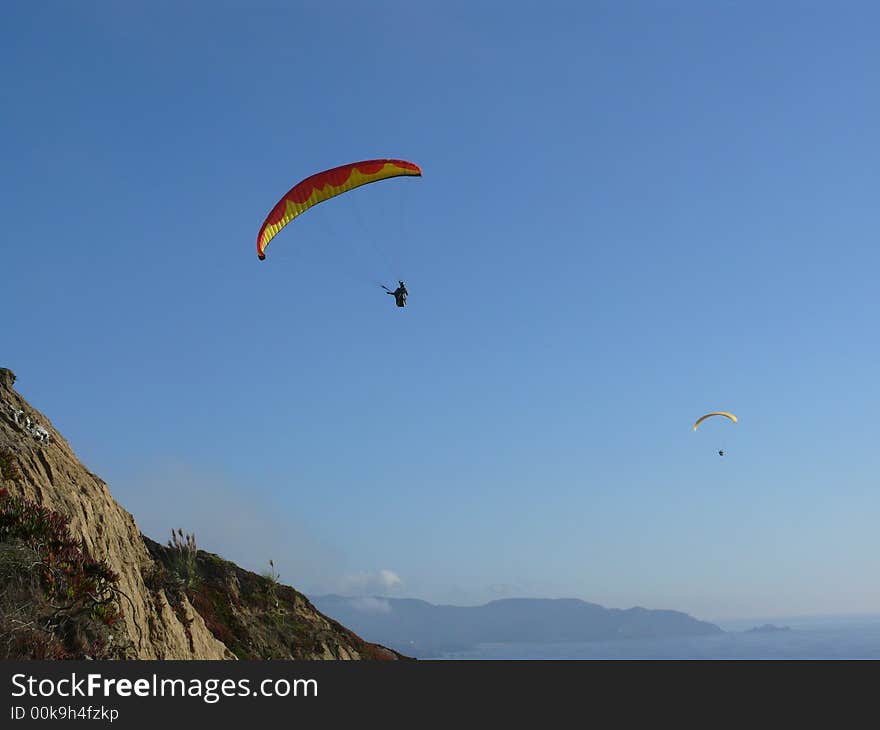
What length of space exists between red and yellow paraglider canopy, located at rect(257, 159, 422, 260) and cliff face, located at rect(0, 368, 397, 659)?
10.7 m

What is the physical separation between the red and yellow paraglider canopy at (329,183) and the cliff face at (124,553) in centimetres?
1071

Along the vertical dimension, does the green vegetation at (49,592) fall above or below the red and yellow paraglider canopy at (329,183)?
below

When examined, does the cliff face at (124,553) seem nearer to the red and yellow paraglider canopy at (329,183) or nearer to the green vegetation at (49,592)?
the green vegetation at (49,592)

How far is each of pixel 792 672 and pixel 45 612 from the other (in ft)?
52.2

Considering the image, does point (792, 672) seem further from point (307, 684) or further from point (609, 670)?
point (307, 684)

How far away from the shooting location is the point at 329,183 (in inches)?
1121

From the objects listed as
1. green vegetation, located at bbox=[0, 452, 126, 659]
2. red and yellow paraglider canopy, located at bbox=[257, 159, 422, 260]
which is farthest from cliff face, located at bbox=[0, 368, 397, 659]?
red and yellow paraglider canopy, located at bbox=[257, 159, 422, 260]

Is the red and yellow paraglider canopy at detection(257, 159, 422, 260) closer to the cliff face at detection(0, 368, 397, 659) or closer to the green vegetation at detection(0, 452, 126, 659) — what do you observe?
the cliff face at detection(0, 368, 397, 659)

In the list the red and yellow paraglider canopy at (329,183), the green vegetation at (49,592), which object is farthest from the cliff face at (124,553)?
the red and yellow paraglider canopy at (329,183)

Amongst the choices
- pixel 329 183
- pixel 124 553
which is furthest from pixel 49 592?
pixel 329 183

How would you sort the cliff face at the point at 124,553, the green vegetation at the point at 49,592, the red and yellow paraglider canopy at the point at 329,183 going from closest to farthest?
the green vegetation at the point at 49,592 < the cliff face at the point at 124,553 < the red and yellow paraglider canopy at the point at 329,183

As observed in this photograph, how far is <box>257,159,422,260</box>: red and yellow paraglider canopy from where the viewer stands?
92.6ft

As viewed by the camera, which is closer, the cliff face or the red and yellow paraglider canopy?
the cliff face

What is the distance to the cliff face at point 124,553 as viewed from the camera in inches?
721
